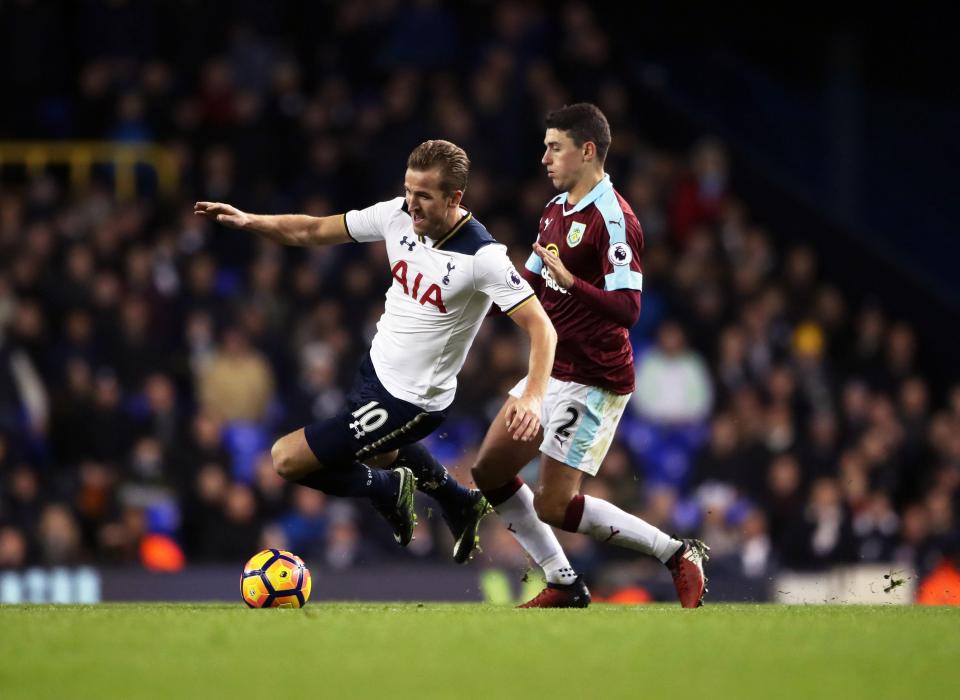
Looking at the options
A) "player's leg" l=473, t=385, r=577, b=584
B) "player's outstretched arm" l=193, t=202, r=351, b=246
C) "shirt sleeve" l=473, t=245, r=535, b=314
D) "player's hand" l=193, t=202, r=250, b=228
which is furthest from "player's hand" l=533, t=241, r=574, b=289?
"player's hand" l=193, t=202, r=250, b=228

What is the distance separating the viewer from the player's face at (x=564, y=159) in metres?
8.42

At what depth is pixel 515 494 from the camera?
8.66 m

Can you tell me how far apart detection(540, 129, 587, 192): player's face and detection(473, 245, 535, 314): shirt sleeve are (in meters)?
0.62

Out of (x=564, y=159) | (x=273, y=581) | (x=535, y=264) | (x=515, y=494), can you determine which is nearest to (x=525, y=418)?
(x=515, y=494)

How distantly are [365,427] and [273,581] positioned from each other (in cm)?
87

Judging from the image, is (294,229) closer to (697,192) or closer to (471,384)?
(471,384)

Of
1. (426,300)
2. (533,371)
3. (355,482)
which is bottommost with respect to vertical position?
(355,482)

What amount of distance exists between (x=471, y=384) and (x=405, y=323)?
6232 mm

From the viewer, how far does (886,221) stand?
2031cm

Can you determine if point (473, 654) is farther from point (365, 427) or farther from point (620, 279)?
point (620, 279)

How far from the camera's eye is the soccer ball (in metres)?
8.28

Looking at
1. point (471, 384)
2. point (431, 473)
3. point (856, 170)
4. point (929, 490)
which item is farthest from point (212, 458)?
point (856, 170)

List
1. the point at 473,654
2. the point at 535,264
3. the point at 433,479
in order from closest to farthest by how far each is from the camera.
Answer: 1. the point at 473,654
2. the point at 535,264
3. the point at 433,479

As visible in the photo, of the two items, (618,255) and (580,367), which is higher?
(618,255)
